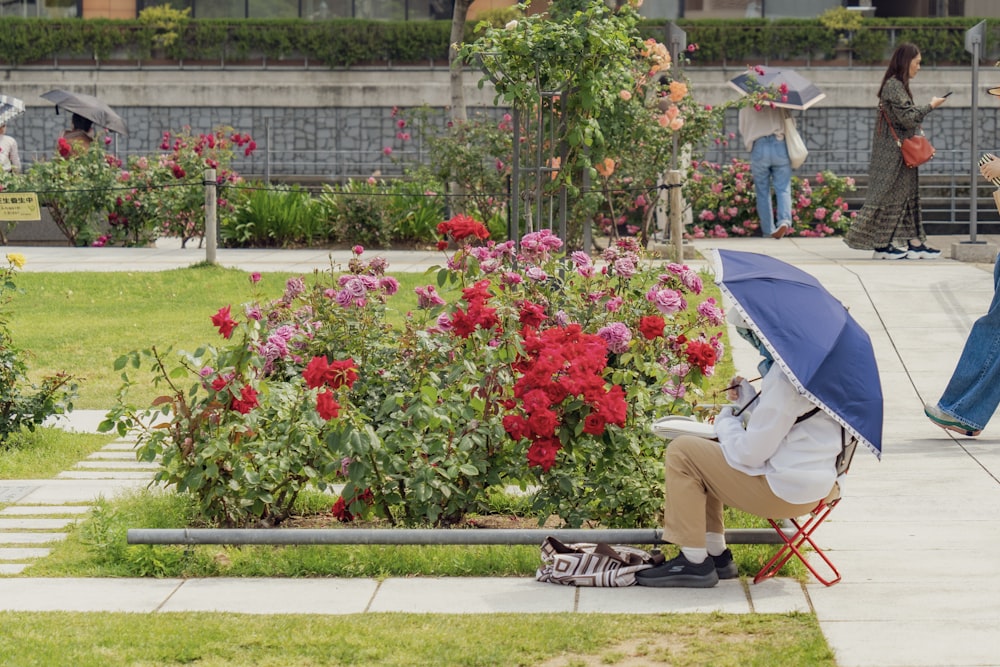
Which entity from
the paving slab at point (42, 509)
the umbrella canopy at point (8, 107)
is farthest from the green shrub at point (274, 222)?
the paving slab at point (42, 509)

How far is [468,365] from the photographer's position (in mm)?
6855

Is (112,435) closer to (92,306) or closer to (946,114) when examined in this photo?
(92,306)

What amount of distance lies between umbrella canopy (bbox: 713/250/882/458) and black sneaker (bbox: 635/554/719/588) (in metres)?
0.81

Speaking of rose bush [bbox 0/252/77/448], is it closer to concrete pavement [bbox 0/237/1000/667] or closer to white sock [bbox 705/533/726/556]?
concrete pavement [bbox 0/237/1000/667]

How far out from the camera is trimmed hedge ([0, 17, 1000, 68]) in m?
32.6

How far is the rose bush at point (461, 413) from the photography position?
6.59 meters

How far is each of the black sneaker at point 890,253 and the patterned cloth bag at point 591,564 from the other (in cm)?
1049

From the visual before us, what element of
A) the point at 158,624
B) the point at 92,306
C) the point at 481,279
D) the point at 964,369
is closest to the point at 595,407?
the point at 481,279

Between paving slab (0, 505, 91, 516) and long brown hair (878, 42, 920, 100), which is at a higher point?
long brown hair (878, 42, 920, 100)

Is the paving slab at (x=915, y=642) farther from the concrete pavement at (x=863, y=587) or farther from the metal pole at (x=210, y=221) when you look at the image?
the metal pole at (x=210, y=221)

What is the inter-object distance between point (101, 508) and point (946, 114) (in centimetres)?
2705

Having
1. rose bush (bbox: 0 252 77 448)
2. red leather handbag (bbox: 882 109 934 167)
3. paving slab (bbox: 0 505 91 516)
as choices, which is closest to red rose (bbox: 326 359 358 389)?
paving slab (bbox: 0 505 91 516)

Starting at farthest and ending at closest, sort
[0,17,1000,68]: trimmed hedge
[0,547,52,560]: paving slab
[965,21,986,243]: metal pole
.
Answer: [0,17,1000,68]: trimmed hedge
[965,21,986,243]: metal pole
[0,547,52,560]: paving slab

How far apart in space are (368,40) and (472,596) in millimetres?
28188
